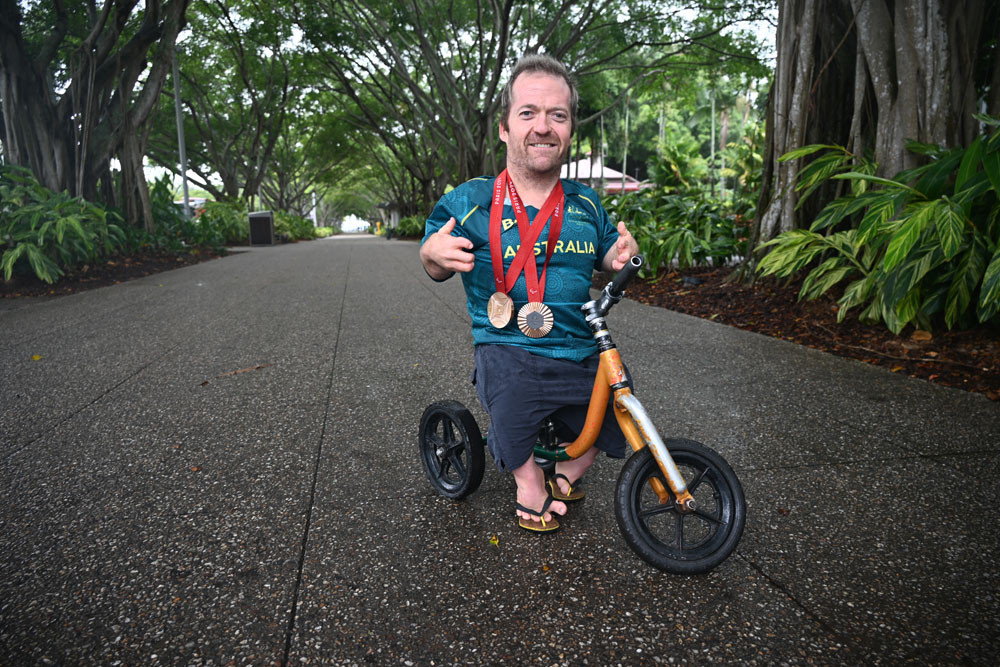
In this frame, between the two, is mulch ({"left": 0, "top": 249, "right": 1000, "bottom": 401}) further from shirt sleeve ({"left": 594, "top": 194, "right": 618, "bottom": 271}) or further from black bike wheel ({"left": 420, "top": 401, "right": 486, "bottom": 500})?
black bike wheel ({"left": 420, "top": 401, "right": 486, "bottom": 500})

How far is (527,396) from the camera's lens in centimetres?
189

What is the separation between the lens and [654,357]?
427 cm

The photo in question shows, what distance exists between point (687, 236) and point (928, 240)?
135 inches

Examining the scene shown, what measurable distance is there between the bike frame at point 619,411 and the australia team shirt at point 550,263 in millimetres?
136

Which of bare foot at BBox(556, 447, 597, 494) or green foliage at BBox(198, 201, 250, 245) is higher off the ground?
green foliage at BBox(198, 201, 250, 245)

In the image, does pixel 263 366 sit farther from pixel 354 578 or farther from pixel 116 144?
pixel 116 144

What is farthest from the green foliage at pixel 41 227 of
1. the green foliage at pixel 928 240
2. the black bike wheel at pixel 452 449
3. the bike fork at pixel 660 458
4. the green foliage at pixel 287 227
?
the green foliage at pixel 287 227

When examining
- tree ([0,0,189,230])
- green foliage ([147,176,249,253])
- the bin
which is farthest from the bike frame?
the bin

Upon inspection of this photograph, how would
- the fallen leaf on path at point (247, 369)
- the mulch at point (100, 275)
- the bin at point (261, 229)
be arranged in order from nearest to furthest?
the fallen leaf on path at point (247, 369)
the mulch at point (100, 275)
the bin at point (261, 229)

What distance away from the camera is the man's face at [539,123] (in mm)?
1897

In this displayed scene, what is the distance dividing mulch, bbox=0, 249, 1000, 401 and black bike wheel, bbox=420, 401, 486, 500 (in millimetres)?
2731

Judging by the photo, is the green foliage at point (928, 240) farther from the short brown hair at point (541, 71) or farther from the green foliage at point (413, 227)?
the green foliage at point (413, 227)

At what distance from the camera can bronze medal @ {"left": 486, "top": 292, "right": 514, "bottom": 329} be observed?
1831 mm

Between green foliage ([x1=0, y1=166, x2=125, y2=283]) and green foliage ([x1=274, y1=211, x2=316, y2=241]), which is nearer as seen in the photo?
green foliage ([x1=0, y1=166, x2=125, y2=283])
